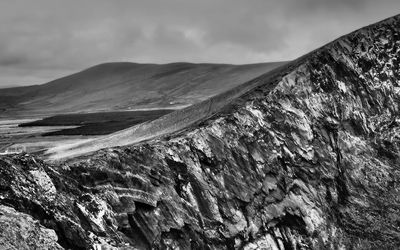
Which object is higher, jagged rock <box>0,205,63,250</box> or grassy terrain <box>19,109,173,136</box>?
jagged rock <box>0,205,63,250</box>

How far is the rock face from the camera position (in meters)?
15.6

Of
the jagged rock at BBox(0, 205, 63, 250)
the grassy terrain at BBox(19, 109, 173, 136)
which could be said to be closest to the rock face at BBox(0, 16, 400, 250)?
the jagged rock at BBox(0, 205, 63, 250)

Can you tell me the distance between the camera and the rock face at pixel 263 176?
15.6 meters

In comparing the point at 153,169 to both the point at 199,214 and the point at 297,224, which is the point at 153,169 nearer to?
the point at 199,214

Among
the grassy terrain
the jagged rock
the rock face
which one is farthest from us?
the grassy terrain

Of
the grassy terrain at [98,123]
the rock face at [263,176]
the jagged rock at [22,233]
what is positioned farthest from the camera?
the grassy terrain at [98,123]

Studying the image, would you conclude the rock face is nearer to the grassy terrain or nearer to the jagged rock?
the jagged rock

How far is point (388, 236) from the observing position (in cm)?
2198

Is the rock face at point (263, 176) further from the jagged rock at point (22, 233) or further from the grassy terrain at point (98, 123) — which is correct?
the grassy terrain at point (98, 123)

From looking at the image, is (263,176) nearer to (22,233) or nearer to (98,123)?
(22,233)

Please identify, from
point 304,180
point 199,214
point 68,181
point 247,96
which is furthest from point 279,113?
point 68,181

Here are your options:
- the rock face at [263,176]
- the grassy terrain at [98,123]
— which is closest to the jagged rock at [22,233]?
the rock face at [263,176]

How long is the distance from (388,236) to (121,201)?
506 inches

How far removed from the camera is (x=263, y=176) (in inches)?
850
